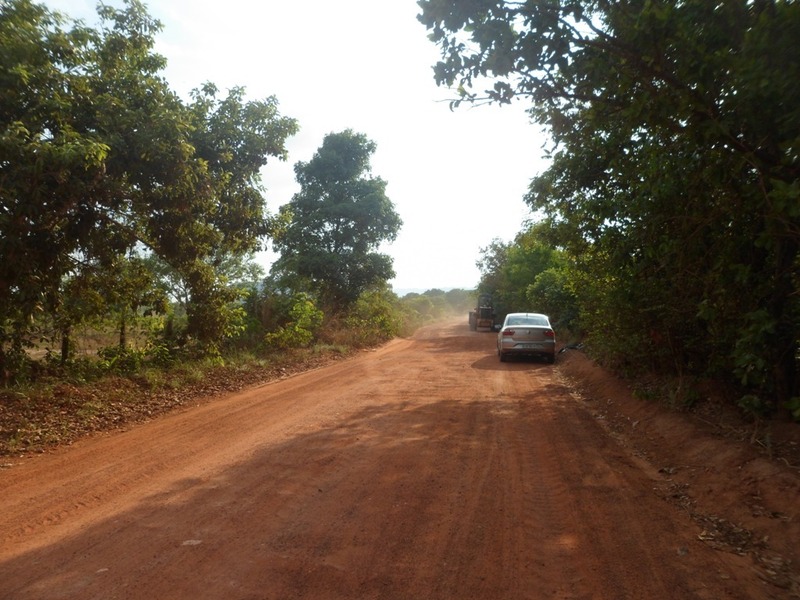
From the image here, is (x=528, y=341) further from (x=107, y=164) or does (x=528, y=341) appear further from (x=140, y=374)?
(x=107, y=164)

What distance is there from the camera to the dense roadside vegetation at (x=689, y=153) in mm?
5234

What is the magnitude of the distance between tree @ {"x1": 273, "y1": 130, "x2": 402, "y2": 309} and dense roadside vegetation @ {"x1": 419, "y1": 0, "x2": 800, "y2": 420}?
55.3ft

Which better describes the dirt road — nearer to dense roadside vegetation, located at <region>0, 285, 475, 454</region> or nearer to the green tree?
dense roadside vegetation, located at <region>0, 285, 475, 454</region>

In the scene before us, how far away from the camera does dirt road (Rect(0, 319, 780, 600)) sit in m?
3.72

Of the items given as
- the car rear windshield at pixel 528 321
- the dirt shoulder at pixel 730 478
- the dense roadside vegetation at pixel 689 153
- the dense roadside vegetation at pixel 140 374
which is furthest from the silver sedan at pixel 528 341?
the dirt shoulder at pixel 730 478

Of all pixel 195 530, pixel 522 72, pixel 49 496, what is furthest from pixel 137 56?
pixel 195 530

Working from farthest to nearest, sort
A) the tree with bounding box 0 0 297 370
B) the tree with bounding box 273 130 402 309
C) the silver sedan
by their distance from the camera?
the tree with bounding box 273 130 402 309, the silver sedan, the tree with bounding box 0 0 297 370

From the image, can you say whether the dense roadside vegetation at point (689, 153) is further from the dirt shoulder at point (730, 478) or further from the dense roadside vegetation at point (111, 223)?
the dense roadside vegetation at point (111, 223)

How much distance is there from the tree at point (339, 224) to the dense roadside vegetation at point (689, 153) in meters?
16.8

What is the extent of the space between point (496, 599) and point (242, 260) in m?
27.0

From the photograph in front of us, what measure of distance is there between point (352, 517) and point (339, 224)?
22.5 meters

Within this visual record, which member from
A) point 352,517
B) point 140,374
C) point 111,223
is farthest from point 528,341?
point 352,517

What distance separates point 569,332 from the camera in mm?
23297

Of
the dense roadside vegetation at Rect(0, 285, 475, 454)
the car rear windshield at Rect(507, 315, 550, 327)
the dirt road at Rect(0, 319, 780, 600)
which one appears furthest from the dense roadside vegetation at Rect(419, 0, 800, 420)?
the car rear windshield at Rect(507, 315, 550, 327)
